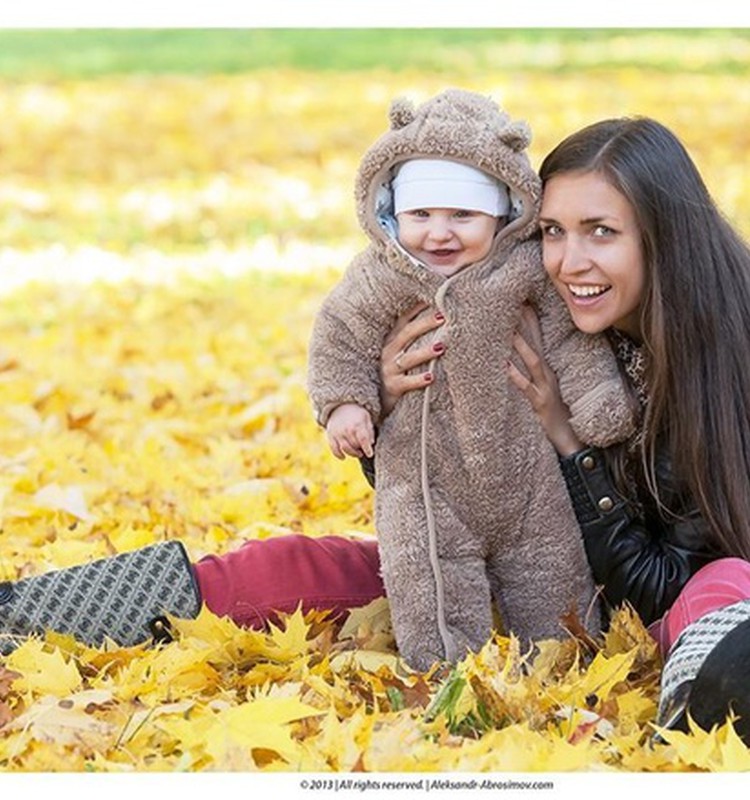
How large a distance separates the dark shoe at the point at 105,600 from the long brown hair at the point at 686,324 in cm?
94

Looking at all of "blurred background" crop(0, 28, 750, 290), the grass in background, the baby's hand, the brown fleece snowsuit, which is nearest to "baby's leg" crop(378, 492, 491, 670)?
the brown fleece snowsuit

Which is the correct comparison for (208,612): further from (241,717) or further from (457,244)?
(457,244)

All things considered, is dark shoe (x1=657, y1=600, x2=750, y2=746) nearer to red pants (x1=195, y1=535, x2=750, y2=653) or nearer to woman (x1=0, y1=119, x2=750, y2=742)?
woman (x1=0, y1=119, x2=750, y2=742)

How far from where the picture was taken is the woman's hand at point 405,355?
316 cm

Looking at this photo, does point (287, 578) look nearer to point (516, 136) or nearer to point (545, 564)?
point (545, 564)

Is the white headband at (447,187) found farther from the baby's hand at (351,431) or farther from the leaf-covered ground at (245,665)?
the leaf-covered ground at (245,665)

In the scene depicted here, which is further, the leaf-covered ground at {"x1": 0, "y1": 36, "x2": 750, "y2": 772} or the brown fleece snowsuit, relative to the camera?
the brown fleece snowsuit

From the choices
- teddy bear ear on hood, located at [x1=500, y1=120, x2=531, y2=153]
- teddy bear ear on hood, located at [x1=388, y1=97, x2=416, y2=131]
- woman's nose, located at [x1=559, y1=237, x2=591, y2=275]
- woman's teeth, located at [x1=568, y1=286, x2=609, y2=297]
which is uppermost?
teddy bear ear on hood, located at [x1=388, y1=97, x2=416, y2=131]

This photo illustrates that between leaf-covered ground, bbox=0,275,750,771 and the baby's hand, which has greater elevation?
the baby's hand

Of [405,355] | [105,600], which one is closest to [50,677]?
[105,600]

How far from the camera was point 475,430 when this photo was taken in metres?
3.14

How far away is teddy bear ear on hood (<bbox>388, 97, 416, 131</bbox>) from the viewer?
3.14 meters

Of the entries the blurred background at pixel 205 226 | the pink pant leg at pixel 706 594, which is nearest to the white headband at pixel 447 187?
the pink pant leg at pixel 706 594

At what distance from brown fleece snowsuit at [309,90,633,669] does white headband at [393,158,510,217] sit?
2 cm
